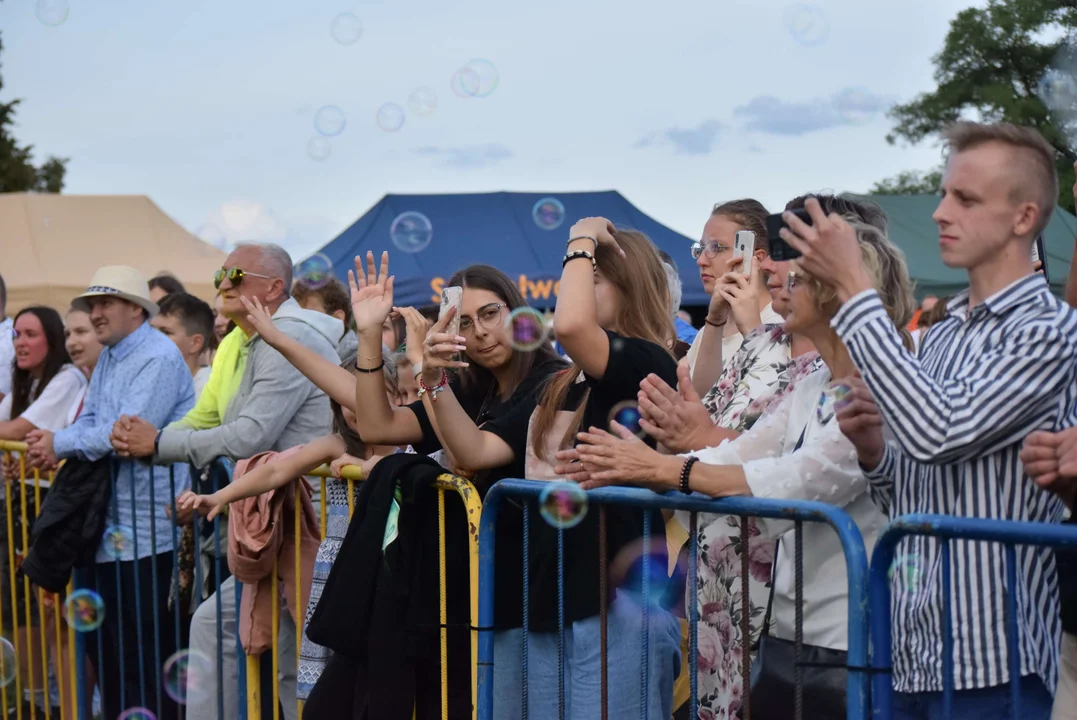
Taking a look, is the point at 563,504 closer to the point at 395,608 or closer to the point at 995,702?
the point at 395,608

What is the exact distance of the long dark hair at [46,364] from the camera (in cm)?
650

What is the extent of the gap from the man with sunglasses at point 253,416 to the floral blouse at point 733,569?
6.37ft

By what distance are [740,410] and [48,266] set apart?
763 inches

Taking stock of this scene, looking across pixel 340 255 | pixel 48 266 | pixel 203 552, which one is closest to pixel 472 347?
pixel 203 552

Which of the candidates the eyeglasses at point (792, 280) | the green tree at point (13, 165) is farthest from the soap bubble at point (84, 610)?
the green tree at point (13, 165)

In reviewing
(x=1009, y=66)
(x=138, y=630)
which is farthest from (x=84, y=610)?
(x=1009, y=66)

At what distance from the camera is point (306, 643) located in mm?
4043

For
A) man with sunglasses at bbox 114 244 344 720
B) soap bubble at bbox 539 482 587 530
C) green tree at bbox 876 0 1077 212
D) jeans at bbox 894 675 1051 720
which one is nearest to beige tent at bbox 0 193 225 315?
green tree at bbox 876 0 1077 212

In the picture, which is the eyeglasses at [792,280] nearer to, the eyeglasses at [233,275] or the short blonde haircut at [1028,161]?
the short blonde haircut at [1028,161]

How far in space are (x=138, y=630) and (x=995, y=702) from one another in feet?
12.2

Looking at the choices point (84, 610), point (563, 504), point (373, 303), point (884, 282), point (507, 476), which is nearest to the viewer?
point (884, 282)

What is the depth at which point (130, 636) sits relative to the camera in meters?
5.26

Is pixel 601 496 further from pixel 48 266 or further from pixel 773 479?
pixel 48 266

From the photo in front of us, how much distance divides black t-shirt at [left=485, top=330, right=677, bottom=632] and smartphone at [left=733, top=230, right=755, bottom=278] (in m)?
0.42
